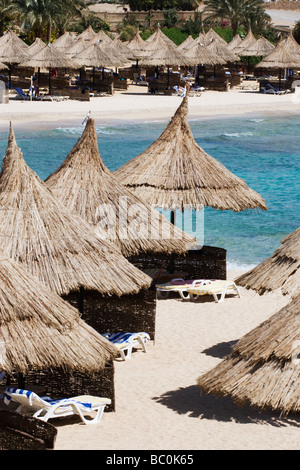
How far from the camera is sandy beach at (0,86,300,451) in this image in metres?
8.62

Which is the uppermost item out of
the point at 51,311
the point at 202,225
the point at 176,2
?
the point at 176,2

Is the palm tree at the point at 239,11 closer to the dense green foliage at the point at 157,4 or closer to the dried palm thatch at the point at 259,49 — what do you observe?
the dried palm thatch at the point at 259,49

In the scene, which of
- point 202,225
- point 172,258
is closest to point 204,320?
point 172,258

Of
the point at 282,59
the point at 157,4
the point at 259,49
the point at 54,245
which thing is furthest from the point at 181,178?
the point at 157,4

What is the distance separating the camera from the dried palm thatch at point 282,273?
32.2ft

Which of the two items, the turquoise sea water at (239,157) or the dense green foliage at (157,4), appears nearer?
the turquoise sea water at (239,157)

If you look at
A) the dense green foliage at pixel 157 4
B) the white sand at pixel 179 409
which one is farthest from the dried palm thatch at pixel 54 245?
the dense green foliage at pixel 157 4

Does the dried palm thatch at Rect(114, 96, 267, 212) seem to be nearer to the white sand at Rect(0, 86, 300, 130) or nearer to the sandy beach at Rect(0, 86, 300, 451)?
the sandy beach at Rect(0, 86, 300, 451)

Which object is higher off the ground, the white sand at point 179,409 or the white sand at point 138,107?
the white sand at point 138,107

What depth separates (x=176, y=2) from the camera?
243 ft

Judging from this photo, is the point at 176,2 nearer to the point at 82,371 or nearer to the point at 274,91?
the point at 274,91

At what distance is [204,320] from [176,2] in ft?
212

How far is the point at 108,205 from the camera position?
12.8 meters

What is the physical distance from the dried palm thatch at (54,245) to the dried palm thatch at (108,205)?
4.93ft
